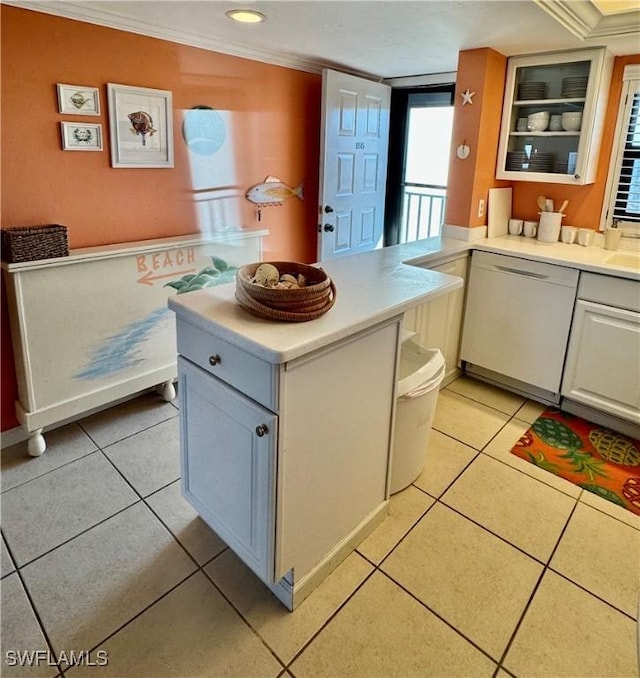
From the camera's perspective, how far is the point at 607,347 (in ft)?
8.23

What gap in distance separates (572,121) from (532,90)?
0.31 m

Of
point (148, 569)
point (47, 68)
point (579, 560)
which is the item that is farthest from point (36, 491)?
point (579, 560)

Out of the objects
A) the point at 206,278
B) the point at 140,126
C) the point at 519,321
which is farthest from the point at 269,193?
the point at 519,321

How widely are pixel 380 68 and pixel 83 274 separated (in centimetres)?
249

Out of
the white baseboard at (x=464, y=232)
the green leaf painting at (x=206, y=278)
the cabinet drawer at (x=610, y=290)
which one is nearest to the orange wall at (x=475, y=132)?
the white baseboard at (x=464, y=232)

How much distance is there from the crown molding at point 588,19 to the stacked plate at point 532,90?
1.31 ft

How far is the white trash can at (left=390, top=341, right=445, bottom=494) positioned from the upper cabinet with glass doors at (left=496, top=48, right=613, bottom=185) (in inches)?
60.2

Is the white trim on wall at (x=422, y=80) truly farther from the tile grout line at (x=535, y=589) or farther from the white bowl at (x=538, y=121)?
the tile grout line at (x=535, y=589)

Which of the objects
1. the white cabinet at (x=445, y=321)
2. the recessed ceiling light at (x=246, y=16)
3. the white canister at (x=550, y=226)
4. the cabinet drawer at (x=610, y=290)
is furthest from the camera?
the white canister at (x=550, y=226)

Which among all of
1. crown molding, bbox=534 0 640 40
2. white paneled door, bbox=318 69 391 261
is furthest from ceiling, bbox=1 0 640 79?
white paneled door, bbox=318 69 391 261

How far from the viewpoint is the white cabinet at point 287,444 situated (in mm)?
1361

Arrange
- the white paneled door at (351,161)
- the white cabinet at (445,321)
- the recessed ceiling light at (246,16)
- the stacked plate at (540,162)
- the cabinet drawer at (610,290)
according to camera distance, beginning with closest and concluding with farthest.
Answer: the recessed ceiling light at (246,16), the cabinet drawer at (610,290), the white cabinet at (445,321), the stacked plate at (540,162), the white paneled door at (351,161)

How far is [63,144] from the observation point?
224 centimetres

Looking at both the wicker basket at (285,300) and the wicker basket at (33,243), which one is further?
the wicker basket at (33,243)
